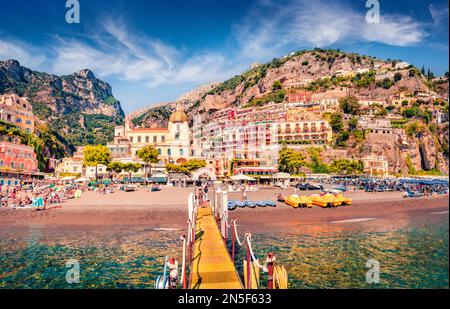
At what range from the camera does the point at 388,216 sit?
21.3m

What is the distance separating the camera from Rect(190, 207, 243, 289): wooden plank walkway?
7.24 meters

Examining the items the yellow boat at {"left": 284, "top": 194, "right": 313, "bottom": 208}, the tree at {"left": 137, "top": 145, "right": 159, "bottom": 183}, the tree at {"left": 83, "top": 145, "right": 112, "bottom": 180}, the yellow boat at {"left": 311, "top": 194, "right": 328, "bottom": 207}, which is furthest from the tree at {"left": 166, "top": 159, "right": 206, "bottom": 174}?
the yellow boat at {"left": 311, "top": 194, "right": 328, "bottom": 207}

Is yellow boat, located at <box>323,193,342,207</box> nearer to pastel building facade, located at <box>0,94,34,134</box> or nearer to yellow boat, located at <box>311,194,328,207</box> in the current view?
yellow boat, located at <box>311,194,328,207</box>

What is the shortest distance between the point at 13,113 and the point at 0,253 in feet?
121

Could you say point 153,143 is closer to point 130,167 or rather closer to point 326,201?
point 130,167

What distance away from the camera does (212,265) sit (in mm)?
8609

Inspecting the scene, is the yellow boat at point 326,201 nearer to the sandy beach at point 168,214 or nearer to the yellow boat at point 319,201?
the yellow boat at point 319,201

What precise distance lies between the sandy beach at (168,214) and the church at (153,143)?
1616 centimetres

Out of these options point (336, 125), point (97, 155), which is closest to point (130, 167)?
point (97, 155)

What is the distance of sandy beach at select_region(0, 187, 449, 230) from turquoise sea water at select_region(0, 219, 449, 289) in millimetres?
1825

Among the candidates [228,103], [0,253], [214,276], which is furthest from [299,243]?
[228,103]

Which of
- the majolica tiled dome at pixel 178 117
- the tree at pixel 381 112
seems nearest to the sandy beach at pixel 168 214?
the majolica tiled dome at pixel 178 117

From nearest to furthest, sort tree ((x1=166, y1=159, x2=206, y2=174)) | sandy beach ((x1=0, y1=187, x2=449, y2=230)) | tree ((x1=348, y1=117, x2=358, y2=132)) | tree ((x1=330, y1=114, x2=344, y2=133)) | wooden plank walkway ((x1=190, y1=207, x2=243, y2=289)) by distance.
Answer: wooden plank walkway ((x1=190, y1=207, x2=243, y2=289)) < sandy beach ((x1=0, y1=187, x2=449, y2=230)) < tree ((x1=166, y1=159, x2=206, y2=174)) < tree ((x1=330, y1=114, x2=344, y2=133)) < tree ((x1=348, y1=117, x2=358, y2=132))

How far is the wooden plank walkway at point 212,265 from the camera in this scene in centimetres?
724
